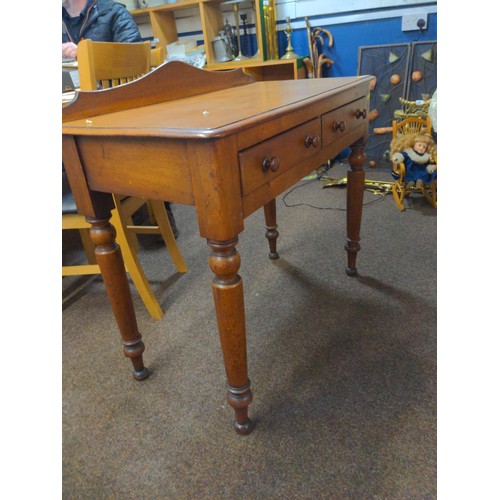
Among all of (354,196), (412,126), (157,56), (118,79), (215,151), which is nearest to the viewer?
(215,151)

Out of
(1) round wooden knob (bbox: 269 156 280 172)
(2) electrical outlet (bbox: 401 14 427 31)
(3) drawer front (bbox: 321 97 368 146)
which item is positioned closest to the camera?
(1) round wooden knob (bbox: 269 156 280 172)

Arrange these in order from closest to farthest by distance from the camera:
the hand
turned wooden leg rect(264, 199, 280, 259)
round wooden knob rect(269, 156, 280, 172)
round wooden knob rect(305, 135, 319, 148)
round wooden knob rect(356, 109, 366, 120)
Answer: round wooden knob rect(269, 156, 280, 172) < round wooden knob rect(305, 135, 319, 148) < round wooden knob rect(356, 109, 366, 120) < turned wooden leg rect(264, 199, 280, 259) < the hand

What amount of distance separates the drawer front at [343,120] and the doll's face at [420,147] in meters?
0.98

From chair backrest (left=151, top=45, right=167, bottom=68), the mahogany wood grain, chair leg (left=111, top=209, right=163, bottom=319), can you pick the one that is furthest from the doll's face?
chair leg (left=111, top=209, right=163, bottom=319)

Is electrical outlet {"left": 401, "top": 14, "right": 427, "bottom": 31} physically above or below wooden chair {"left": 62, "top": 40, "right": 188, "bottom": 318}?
above

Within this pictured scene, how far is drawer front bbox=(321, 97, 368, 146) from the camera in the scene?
1088mm

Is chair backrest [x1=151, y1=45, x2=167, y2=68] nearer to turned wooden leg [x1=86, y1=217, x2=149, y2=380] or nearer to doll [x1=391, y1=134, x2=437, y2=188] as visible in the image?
turned wooden leg [x1=86, y1=217, x2=149, y2=380]

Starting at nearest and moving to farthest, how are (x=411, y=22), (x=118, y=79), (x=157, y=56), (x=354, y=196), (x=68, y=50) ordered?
(x=118, y=79) → (x=354, y=196) → (x=157, y=56) → (x=68, y=50) → (x=411, y=22)

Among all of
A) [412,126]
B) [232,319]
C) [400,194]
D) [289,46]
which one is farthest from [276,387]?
[289,46]

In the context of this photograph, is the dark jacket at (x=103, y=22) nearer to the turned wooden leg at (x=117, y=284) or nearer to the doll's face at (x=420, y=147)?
the doll's face at (x=420, y=147)

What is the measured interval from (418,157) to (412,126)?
0.92ft

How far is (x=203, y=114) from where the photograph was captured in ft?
2.83

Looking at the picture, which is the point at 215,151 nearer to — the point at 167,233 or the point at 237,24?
the point at 167,233

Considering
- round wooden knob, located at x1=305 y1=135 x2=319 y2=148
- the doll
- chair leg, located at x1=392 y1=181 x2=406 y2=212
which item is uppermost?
round wooden knob, located at x1=305 y1=135 x2=319 y2=148
